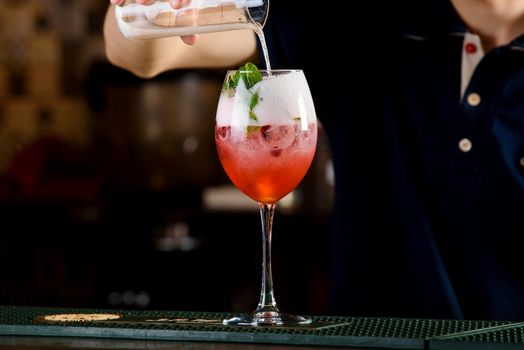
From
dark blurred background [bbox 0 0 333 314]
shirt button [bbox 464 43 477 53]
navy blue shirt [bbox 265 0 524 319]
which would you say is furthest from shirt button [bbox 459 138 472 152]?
dark blurred background [bbox 0 0 333 314]

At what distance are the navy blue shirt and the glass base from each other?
2.11 feet

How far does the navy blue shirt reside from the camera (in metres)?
2.02

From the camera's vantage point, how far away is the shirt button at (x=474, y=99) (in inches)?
79.5

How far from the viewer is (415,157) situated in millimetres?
2125

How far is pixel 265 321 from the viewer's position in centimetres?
145

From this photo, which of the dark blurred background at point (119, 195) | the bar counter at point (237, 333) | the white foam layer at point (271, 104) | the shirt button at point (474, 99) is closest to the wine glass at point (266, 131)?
the white foam layer at point (271, 104)

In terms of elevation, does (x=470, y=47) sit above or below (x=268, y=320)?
above

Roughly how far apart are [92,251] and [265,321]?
14.3ft

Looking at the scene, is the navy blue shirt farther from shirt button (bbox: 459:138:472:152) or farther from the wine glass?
the wine glass

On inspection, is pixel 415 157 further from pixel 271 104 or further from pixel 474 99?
pixel 271 104

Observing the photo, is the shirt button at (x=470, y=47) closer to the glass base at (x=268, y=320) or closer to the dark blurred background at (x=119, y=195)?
the glass base at (x=268, y=320)

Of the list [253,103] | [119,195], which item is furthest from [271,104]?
[119,195]

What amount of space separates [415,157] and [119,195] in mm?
4148

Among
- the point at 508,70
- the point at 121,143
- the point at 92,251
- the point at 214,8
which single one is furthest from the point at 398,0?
the point at 121,143
